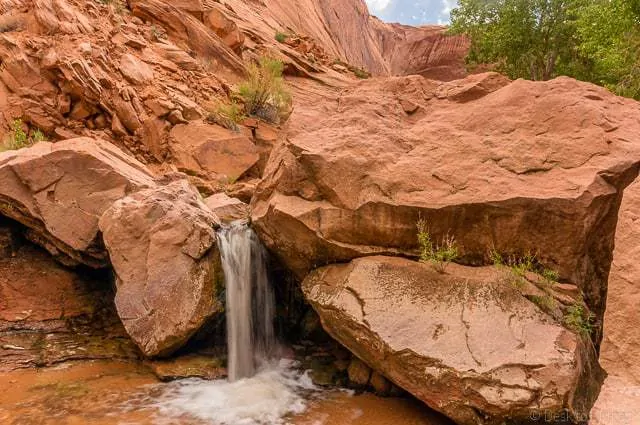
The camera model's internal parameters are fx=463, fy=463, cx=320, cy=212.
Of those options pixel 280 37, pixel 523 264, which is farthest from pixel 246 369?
pixel 280 37

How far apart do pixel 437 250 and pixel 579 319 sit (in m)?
1.50

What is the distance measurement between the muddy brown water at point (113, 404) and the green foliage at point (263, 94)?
832 cm

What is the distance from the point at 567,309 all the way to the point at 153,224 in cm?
500

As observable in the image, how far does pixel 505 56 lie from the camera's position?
653 inches

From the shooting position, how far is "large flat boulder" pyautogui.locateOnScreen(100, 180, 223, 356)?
18.9 ft

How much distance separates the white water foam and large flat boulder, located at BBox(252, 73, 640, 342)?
1.39 metres

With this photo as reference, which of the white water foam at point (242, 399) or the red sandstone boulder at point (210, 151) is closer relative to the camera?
the white water foam at point (242, 399)

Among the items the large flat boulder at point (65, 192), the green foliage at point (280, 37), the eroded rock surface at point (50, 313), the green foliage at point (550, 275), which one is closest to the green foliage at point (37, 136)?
the large flat boulder at point (65, 192)

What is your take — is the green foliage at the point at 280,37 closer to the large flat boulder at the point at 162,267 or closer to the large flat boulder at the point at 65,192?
the large flat boulder at the point at 65,192

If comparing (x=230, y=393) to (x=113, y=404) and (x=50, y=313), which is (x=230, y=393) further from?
(x=50, y=313)

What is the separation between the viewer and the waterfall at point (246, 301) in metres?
6.10

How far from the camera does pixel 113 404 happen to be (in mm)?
4926

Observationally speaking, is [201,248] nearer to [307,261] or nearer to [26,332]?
[307,261]

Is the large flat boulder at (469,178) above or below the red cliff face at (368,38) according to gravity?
below
